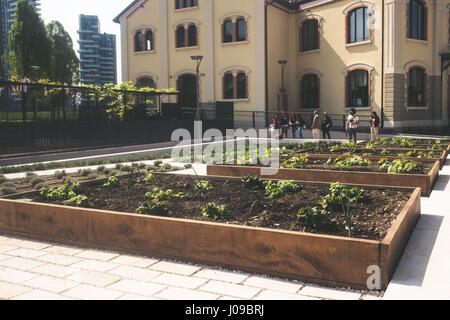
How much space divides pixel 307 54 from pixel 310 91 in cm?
252

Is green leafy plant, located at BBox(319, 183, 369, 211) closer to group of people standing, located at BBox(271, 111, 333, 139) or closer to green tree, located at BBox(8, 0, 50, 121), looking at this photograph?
group of people standing, located at BBox(271, 111, 333, 139)

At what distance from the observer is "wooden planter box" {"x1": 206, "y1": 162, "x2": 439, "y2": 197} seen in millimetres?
8188

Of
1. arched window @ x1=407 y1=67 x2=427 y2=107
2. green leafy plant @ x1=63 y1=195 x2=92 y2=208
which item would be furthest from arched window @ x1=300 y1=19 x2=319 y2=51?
green leafy plant @ x1=63 y1=195 x2=92 y2=208

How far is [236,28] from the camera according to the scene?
30156 millimetres

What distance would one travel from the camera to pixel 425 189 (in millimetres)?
8133

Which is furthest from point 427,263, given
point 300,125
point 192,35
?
point 192,35

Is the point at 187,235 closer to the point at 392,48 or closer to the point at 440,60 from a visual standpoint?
the point at 392,48

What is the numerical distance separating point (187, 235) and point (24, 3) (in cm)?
4258

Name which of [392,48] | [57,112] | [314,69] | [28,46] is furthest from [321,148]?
[28,46]

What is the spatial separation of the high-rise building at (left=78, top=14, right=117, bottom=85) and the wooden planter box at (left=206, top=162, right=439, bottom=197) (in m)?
170

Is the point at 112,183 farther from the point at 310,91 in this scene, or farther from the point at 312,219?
the point at 310,91

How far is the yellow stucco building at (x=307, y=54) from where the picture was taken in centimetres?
2747

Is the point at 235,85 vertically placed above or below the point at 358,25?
below

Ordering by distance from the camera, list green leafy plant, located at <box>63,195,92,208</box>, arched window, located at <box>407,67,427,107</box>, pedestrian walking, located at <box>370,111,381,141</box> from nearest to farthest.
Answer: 1. green leafy plant, located at <box>63,195,92,208</box>
2. pedestrian walking, located at <box>370,111,381,141</box>
3. arched window, located at <box>407,67,427,107</box>
